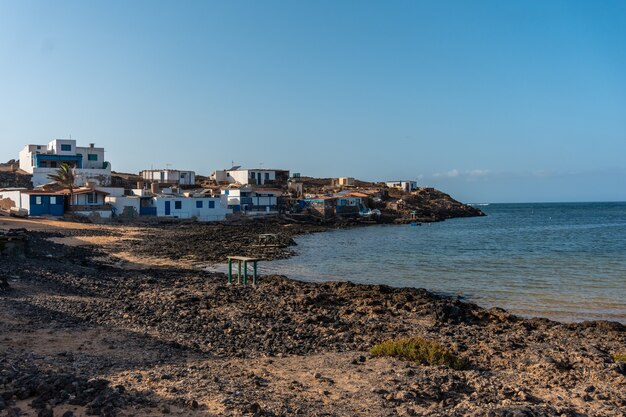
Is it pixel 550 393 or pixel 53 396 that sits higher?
pixel 53 396

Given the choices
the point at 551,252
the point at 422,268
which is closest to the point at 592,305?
the point at 422,268

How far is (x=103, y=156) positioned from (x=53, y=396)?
86182 millimetres

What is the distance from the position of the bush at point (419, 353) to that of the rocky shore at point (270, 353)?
1.19 feet

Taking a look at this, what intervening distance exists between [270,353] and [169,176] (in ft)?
283

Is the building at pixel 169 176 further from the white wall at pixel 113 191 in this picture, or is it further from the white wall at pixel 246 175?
the white wall at pixel 113 191

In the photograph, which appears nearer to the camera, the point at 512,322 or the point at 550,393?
the point at 550,393

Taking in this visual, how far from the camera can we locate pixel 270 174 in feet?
331

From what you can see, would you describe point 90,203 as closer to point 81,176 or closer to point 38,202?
point 38,202

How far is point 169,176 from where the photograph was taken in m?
94.2

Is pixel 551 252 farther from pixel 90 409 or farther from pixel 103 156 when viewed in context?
pixel 103 156

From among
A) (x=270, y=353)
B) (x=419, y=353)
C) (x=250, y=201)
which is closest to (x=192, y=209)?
(x=250, y=201)

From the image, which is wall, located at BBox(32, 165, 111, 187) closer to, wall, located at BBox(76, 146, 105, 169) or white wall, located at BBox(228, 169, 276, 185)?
wall, located at BBox(76, 146, 105, 169)

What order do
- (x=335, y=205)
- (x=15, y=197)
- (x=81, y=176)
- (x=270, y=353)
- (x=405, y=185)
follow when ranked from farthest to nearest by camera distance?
1. (x=405, y=185)
2. (x=335, y=205)
3. (x=81, y=176)
4. (x=15, y=197)
5. (x=270, y=353)

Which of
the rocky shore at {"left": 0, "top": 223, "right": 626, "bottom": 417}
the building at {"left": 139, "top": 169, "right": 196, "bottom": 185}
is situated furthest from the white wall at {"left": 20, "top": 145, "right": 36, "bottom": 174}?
the rocky shore at {"left": 0, "top": 223, "right": 626, "bottom": 417}
